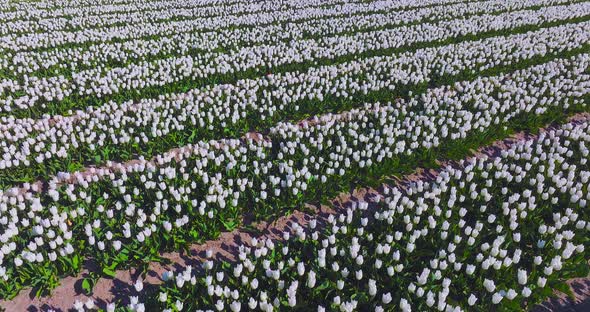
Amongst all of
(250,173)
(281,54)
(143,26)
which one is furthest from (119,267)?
(143,26)

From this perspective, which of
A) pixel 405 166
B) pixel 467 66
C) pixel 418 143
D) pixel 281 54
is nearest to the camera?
pixel 405 166

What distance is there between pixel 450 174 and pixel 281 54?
27.6 feet

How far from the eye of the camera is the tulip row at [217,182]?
534cm

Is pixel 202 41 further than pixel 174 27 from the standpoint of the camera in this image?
No

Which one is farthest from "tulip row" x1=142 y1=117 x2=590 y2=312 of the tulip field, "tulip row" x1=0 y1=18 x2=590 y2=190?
"tulip row" x1=0 y1=18 x2=590 y2=190

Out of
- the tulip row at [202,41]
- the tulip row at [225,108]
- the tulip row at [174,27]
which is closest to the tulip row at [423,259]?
the tulip row at [225,108]

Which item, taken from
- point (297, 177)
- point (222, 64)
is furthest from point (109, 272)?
point (222, 64)

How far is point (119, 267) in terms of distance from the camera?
532cm

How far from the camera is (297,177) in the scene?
22.2 feet

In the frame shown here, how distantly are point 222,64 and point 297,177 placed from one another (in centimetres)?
732

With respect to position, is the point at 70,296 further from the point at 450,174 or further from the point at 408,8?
the point at 408,8

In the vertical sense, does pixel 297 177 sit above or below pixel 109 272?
above

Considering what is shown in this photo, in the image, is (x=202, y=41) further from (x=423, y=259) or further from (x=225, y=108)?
(x=423, y=259)

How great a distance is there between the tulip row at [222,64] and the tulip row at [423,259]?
7.46 metres
